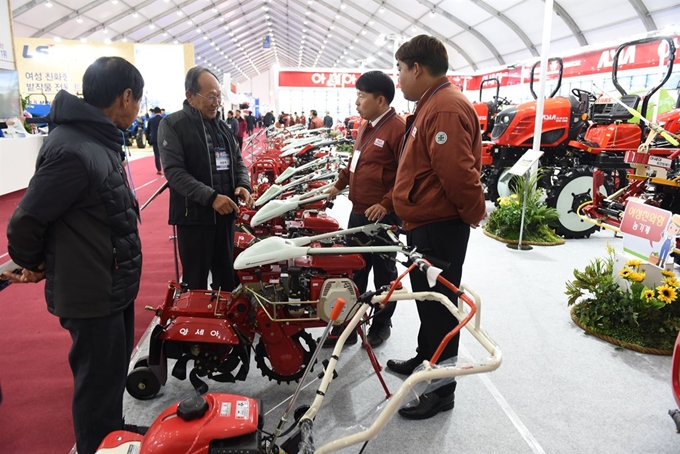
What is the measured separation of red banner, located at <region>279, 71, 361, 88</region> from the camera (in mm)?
19641

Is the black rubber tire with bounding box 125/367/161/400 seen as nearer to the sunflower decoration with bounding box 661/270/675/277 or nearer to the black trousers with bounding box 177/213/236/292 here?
the black trousers with bounding box 177/213/236/292

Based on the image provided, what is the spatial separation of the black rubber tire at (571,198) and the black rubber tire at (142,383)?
502cm

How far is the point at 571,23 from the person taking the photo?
1448cm

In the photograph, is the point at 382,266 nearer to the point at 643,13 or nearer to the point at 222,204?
the point at 222,204

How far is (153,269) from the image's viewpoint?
4.50 meters

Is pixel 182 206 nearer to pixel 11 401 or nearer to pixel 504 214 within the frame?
pixel 11 401

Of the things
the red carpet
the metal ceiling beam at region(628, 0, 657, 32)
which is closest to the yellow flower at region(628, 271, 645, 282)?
the red carpet

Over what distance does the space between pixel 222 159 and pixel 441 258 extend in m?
1.47

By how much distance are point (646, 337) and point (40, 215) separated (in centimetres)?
342

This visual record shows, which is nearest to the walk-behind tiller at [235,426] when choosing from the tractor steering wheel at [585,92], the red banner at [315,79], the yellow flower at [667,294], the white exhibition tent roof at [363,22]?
the yellow flower at [667,294]

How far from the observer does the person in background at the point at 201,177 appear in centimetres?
270

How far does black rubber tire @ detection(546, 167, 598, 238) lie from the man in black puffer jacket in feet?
17.2

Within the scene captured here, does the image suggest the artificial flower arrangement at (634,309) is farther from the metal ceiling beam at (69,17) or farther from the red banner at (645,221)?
the metal ceiling beam at (69,17)

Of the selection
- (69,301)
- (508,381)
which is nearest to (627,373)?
(508,381)
